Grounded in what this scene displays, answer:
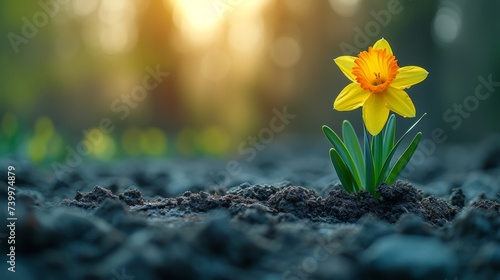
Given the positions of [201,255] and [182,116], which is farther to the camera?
[182,116]

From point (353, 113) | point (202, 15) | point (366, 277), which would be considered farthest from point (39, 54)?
point (366, 277)

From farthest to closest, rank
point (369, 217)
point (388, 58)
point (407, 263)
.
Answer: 1. point (388, 58)
2. point (369, 217)
3. point (407, 263)

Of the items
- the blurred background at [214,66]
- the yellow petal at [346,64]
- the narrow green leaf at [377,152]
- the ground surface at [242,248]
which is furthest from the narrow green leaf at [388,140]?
the blurred background at [214,66]

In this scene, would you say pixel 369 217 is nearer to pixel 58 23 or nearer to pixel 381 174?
pixel 381 174

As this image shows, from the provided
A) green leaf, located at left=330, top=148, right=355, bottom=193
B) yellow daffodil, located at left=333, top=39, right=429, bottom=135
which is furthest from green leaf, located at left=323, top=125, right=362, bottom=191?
yellow daffodil, located at left=333, top=39, right=429, bottom=135

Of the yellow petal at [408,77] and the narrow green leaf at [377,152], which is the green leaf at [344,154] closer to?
the narrow green leaf at [377,152]
